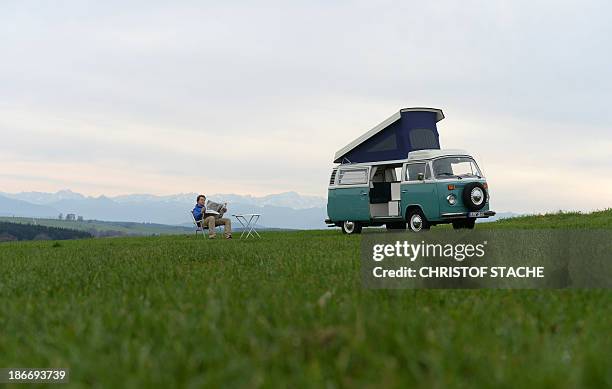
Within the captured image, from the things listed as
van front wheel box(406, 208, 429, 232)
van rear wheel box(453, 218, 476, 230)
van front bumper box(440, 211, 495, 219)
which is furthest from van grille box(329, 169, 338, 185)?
van front bumper box(440, 211, 495, 219)

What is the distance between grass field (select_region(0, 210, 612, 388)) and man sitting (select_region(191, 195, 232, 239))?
50.9ft

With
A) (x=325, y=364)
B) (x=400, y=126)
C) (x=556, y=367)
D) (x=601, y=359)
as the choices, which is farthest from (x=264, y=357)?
(x=400, y=126)

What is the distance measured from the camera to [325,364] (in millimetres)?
2510

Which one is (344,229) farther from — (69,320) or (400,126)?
(69,320)

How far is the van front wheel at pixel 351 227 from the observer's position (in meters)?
21.5

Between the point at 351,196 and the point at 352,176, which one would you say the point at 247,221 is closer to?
the point at 351,196

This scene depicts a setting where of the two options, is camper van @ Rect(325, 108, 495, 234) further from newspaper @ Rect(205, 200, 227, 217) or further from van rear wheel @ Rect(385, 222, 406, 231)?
newspaper @ Rect(205, 200, 227, 217)

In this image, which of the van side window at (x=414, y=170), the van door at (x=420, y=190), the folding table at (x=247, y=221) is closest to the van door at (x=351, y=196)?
the van door at (x=420, y=190)

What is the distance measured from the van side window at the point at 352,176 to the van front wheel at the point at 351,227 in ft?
4.85

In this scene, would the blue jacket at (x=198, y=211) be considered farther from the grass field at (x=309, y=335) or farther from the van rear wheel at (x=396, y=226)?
the grass field at (x=309, y=335)

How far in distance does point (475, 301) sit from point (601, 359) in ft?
6.03

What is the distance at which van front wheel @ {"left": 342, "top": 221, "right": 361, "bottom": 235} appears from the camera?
70.6 ft

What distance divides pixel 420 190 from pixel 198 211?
8137 mm

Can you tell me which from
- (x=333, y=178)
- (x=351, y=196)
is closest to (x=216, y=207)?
(x=333, y=178)
